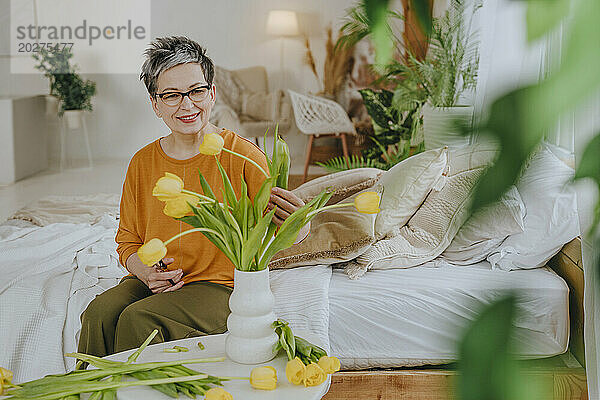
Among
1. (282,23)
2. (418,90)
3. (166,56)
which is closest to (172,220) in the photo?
(166,56)

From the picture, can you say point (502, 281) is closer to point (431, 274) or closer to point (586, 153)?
point (586, 153)

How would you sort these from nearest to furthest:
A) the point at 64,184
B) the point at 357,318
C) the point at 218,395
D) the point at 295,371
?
the point at 218,395, the point at 295,371, the point at 357,318, the point at 64,184

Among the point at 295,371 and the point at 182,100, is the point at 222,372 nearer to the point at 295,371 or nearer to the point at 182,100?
the point at 295,371

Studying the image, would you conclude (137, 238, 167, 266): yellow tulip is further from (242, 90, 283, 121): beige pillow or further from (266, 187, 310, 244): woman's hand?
(242, 90, 283, 121): beige pillow

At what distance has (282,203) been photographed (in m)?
1.39

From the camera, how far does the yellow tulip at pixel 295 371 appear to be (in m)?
1.18

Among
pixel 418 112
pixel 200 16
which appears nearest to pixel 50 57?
pixel 200 16

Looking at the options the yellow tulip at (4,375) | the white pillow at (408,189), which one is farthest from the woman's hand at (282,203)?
the white pillow at (408,189)

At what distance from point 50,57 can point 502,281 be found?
4.55 m

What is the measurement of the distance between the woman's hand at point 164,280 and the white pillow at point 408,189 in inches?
27.8

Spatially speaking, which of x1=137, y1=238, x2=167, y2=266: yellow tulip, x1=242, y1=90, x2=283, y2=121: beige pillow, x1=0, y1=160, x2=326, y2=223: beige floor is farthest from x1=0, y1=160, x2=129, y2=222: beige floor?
x1=137, y1=238, x2=167, y2=266: yellow tulip

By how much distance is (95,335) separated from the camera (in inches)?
64.6

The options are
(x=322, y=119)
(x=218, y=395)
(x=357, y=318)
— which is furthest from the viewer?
(x=322, y=119)

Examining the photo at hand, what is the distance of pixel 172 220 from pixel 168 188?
60 cm
